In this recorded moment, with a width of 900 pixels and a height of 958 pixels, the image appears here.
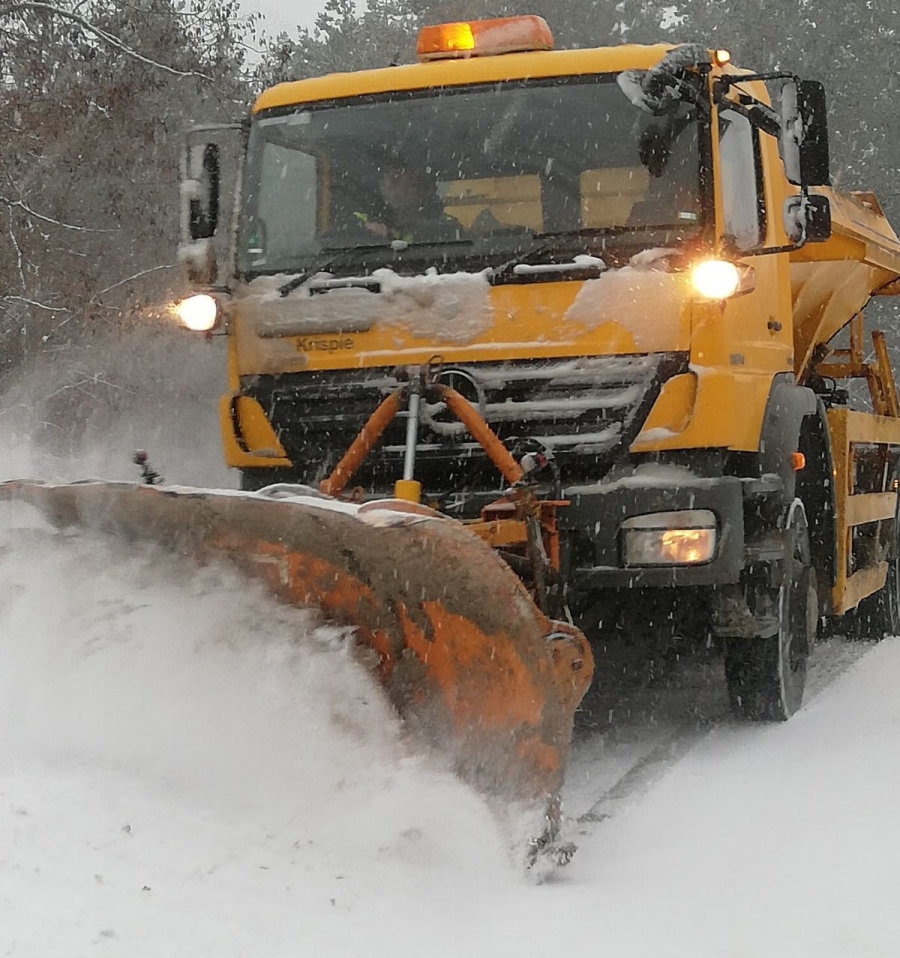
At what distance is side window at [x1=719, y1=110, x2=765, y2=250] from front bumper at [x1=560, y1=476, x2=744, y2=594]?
3.38 ft

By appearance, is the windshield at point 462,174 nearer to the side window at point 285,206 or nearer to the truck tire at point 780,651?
the side window at point 285,206

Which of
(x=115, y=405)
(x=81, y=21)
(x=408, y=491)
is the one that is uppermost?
(x=81, y=21)

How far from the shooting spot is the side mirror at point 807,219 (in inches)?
219

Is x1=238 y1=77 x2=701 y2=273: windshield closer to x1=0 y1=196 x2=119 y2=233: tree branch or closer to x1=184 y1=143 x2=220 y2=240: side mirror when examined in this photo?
x1=184 y1=143 x2=220 y2=240: side mirror

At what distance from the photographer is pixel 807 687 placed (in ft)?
23.7

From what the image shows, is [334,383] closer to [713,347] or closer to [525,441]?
[525,441]

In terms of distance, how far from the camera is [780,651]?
235 inches

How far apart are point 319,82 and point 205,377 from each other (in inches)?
594

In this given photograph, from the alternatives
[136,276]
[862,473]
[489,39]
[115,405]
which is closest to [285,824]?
[489,39]

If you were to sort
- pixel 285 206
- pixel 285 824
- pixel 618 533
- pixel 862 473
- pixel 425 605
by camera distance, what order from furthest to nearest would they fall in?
pixel 862 473, pixel 285 206, pixel 618 533, pixel 425 605, pixel 285 824

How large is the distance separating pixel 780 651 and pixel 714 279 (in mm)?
1614

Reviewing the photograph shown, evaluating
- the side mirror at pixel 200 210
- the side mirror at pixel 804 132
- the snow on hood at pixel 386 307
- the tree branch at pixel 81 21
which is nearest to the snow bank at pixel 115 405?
the tree branch at pixel 81 21

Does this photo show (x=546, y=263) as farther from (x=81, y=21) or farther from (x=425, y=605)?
(x=81, y=21)

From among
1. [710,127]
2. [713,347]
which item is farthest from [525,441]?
[710,127]
